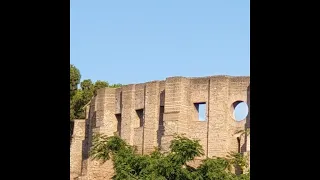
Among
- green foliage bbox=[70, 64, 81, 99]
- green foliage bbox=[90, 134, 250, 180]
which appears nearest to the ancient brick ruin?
green foliage bbox=[90, 134, 250, 180]

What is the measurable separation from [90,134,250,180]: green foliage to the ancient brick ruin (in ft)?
6.61

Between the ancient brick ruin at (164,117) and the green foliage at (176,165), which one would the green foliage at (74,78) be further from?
the green foliage at (176,165)

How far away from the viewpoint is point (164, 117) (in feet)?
136

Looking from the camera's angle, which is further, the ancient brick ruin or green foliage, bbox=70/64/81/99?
green foliage, bbox=70/64/81/99

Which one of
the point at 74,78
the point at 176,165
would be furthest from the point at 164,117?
the point at 74,78

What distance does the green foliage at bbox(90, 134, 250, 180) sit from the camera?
1328 inches

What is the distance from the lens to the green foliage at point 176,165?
33.7 m

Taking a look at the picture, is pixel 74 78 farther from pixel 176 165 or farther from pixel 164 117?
pixel 176 165

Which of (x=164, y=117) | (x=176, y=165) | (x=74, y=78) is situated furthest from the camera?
(x=74, y=78)

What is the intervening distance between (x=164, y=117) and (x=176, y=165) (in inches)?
291

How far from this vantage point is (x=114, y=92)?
45.5 m

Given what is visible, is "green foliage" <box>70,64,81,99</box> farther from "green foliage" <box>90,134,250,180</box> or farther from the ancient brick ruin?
"green foliage" <box>90,134,250,180</box>
